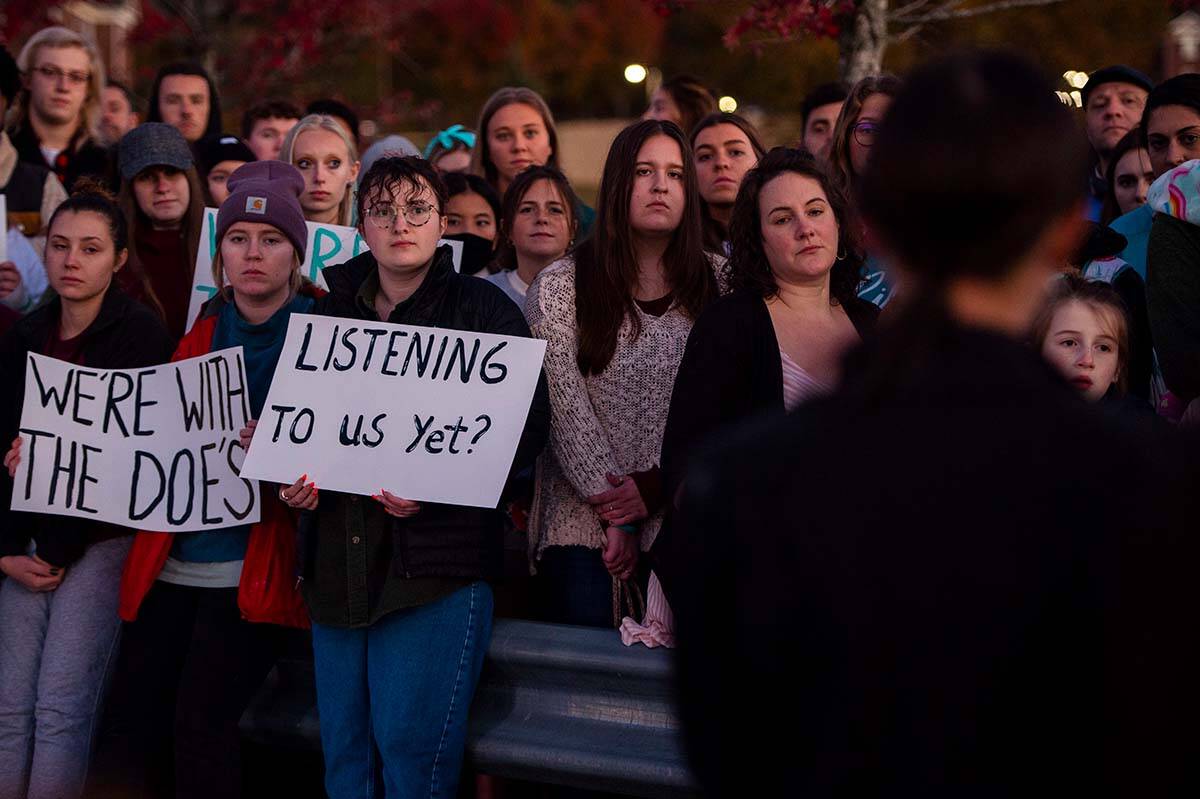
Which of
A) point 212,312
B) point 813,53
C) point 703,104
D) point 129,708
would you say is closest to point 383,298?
point 212,312

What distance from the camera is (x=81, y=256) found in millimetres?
5445

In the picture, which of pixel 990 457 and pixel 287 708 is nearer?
pixel 990 457

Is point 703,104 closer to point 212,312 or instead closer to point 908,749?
point 212,312

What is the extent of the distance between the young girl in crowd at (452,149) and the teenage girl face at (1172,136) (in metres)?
3.42

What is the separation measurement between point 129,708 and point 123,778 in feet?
0.73

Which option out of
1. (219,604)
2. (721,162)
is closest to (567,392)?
(219,604)

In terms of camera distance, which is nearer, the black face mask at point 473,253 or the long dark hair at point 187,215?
the long dark hair at point 187,215

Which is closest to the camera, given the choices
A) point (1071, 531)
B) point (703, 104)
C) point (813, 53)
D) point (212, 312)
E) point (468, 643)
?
point (1071, 531)

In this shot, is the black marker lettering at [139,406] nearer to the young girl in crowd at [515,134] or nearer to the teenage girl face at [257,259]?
the teenage girl face at [257,259]

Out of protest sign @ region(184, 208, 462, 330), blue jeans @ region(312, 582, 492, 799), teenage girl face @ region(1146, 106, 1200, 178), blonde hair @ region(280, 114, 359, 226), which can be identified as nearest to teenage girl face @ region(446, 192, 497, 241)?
blonde hair @ region(280, 114, 359, 226)

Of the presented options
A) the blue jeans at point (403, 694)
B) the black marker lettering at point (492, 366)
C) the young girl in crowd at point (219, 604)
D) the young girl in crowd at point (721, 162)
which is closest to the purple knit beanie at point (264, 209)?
the young girl in crowd at point (219, 604)

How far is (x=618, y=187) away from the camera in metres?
5.11

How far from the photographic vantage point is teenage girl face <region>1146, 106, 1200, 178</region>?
5.40 meters

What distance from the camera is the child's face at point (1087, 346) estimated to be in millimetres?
4418
